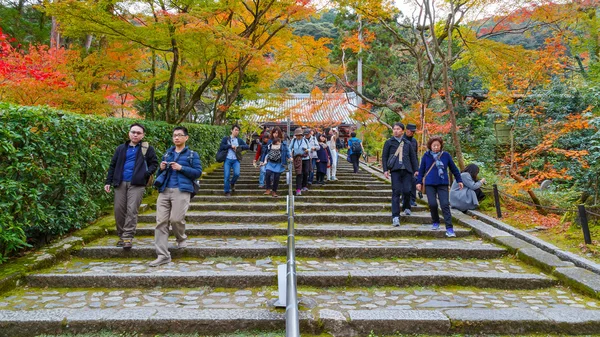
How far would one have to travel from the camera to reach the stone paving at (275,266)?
4730 millimetres

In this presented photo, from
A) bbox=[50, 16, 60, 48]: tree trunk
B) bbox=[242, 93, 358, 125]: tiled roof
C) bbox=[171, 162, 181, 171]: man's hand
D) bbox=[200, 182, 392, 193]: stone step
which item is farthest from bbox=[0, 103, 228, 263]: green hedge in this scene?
bbox=[242, 93, 358, 125]: tiled roof

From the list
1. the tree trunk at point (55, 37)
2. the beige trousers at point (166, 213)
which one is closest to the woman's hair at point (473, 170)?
the beige trousers at point (166, 213)

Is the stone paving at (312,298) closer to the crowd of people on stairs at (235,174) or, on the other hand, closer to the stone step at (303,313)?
the stone step at (303,313)

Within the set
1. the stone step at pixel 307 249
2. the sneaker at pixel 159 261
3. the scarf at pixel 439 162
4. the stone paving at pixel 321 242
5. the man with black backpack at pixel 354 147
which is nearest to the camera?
the sneaker at pixel 159 261

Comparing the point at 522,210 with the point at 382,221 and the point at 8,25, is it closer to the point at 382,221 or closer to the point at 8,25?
the point at 382,221

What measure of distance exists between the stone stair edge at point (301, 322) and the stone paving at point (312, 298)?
0.82ft

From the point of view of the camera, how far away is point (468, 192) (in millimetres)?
7836

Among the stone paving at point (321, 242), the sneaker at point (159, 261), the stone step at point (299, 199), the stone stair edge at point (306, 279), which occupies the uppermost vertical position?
the stone step at point (299, 199)

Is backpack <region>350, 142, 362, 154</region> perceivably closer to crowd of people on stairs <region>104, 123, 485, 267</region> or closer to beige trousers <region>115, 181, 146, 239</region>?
crowd of people on stairs <region>104, 123, 485, 267</region>

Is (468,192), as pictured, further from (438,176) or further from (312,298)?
(312,298)

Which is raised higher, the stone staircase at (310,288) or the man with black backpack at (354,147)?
the man with black backpack at (354,147)

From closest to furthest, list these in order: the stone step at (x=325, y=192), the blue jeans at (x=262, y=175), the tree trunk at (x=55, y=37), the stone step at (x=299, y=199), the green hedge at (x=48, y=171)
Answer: the green hedge at (x=48, y=171), the stone step at (x=299, y=199), the stone step at (x=325, y=192), the blue jeans at (x=262, y=175), the tree trunk at (x=55, y=37)

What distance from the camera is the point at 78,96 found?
1113 centimetres

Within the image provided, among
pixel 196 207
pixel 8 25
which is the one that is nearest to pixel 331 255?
pixel 196 207
